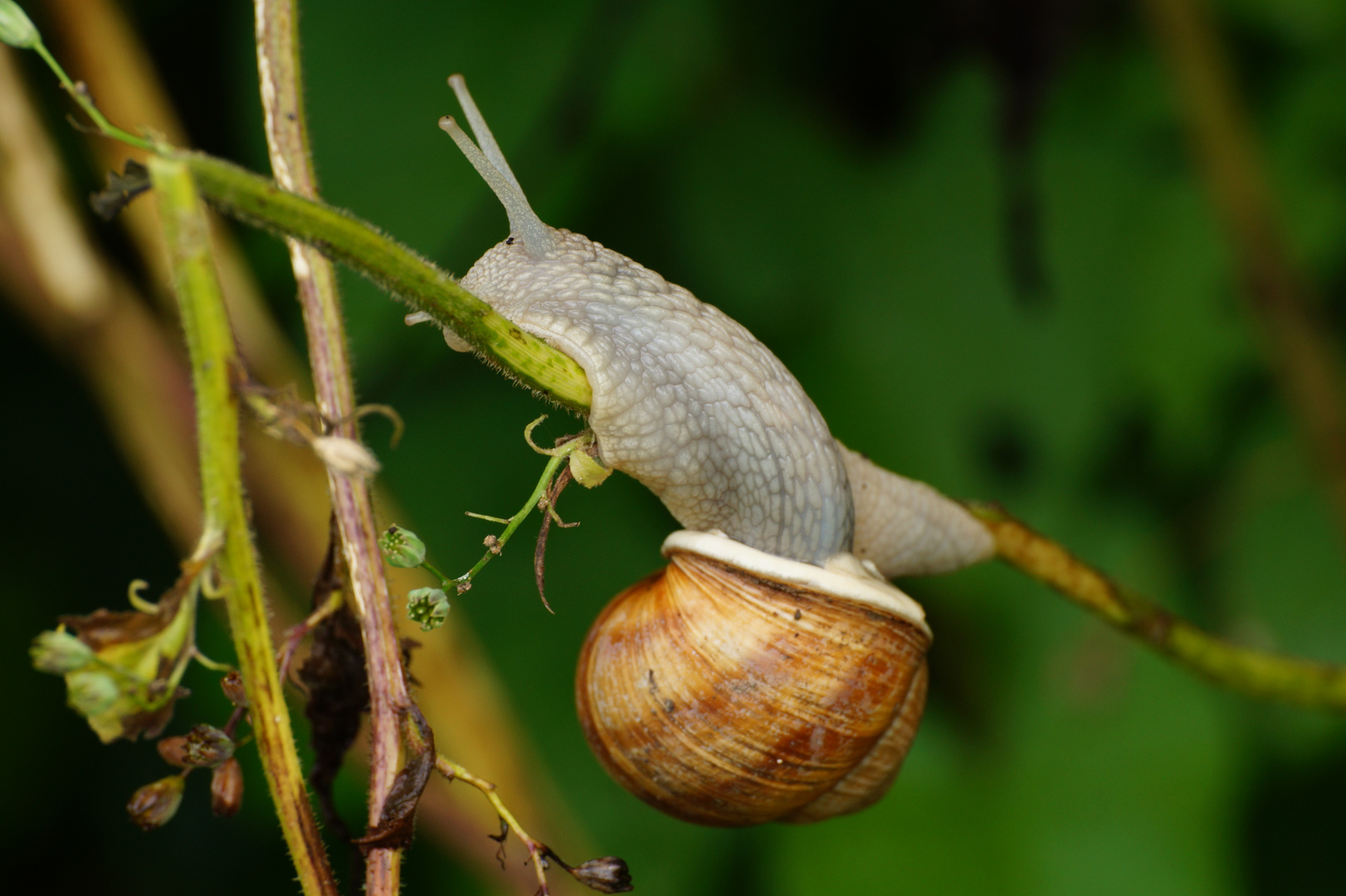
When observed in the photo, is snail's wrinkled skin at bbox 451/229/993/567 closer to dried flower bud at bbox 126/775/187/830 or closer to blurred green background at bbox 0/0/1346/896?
dried flower bud at bbox 126/775/187/830

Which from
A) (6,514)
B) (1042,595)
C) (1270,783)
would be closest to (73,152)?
(6,514)

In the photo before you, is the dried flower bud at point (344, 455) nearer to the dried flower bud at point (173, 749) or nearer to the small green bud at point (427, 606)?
the small green bud at point (427, 606)

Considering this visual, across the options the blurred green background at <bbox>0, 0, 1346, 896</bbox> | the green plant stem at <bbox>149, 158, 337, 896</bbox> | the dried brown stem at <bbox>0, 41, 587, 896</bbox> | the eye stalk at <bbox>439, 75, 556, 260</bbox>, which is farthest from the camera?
the blurred green background at <bbox>0, 0, 1346, 896</bbox>

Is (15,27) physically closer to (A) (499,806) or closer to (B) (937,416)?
(A) (499,806)

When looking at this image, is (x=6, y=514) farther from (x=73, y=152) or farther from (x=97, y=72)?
(x=97, y=72)

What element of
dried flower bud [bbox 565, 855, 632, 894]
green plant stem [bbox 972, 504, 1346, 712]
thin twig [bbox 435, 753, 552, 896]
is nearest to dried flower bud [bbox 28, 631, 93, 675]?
thin twig [bbox 435, 753, 552, 896]

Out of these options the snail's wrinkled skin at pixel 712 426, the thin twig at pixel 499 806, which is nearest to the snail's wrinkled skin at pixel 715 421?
the snail's wrinkled skin at pixel 712 426

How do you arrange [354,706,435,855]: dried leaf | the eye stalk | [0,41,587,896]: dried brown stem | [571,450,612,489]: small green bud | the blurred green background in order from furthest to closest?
the blurred green background, [0,41,587,896]: dried brown stem, the eye stalk, [571,450,612,489]: small green bud, [354,706,435,855]: dried leaf

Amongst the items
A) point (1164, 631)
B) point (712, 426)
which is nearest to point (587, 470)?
point (712, 426)
